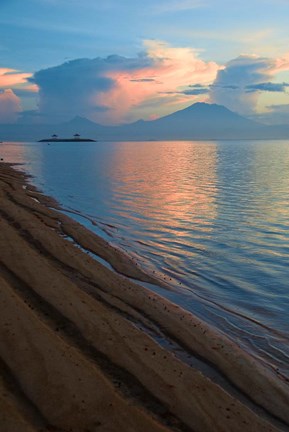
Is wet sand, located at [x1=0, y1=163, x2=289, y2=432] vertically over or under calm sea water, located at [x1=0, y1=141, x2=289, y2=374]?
over

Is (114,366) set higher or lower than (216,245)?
higher

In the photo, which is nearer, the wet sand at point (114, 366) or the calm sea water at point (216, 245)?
the wet sand at point (114, 366)

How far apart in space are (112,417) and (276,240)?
57.7ft

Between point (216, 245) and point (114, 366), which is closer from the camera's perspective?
point (114, 366)

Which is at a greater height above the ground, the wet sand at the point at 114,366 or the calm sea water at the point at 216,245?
the wet sand at the point at 114,366

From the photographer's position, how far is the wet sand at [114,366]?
636 cm

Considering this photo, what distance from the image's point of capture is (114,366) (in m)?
7.80

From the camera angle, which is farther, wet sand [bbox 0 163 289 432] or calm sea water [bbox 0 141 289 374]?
calm sea water [bbox 0 141 289 374]

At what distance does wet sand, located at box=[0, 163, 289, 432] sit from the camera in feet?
20.9

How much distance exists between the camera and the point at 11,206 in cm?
2486

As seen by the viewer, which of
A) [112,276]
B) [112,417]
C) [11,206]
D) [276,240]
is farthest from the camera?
[11,206]

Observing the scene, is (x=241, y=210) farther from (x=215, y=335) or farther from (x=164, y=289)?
(x=215, y=335)

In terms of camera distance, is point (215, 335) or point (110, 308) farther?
point (110, 308)

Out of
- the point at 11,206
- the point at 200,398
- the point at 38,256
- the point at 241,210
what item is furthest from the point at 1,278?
the point at 241,210
